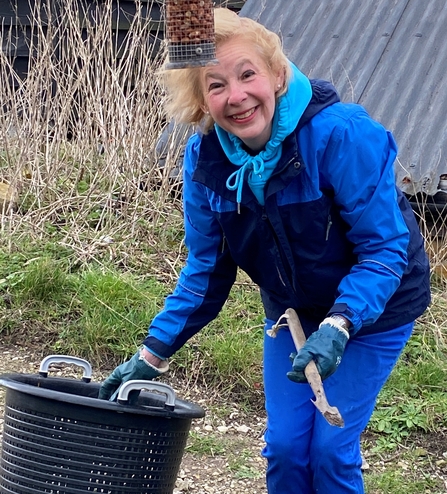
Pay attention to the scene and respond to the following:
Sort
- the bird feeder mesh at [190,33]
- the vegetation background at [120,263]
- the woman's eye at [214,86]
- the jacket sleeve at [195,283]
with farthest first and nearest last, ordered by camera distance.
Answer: the vegetation background at [120,263]
the jacket sleeve at [195,283]
the woman's eye at [214,86]
the bird feeder mesh at [190,33]

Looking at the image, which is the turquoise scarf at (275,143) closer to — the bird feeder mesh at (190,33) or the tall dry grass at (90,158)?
the bird feeder mesh at (190,33)

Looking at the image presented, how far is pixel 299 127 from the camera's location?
274 centimetres

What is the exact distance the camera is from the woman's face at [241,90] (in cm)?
268

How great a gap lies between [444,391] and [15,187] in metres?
3.11

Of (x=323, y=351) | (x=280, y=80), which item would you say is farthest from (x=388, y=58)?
(x=323, y=351)

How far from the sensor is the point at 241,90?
267 centimetres

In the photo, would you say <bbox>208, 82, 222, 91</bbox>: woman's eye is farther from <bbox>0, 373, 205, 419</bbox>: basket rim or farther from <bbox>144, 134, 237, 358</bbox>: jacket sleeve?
<bbox>0, 373, 205, 419</bbox>: basket rim

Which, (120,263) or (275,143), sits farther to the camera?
(120,263)

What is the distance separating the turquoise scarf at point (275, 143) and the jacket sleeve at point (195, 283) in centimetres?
25

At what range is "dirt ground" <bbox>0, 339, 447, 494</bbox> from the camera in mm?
3941

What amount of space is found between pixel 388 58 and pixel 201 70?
11.6 ft

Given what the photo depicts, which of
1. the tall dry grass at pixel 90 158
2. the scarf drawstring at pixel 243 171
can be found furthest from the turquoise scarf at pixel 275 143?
the tall dry grass at pixel 90 158

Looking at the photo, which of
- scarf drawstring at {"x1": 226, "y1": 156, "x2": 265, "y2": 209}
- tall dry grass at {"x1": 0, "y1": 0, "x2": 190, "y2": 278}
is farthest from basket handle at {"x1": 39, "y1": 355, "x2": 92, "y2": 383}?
tall dry grass at {"x1": 0, "y1": 0, "x2": 190, "y2": 278}

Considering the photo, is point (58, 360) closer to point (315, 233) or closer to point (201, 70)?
point (315, 233)
